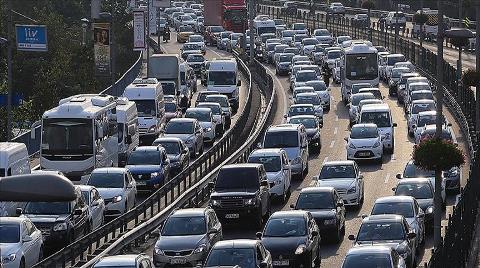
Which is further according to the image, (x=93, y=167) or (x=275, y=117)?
(x=275, y=117)

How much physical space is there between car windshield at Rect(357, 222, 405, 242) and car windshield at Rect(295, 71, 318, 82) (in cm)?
4982

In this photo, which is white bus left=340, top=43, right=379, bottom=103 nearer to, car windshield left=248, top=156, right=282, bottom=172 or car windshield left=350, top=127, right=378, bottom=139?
car windshield left=350, top=127, right=378, bottom=139

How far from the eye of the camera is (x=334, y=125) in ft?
213

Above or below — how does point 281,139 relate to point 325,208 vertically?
below

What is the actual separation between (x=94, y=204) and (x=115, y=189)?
10.7 feet

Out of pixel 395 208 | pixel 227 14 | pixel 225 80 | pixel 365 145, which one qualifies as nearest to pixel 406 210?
pixel 395 208

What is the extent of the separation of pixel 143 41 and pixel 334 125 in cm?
1721

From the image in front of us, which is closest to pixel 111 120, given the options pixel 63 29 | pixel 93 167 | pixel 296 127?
pixel 93 167

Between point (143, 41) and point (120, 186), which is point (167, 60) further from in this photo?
point (120, 186)

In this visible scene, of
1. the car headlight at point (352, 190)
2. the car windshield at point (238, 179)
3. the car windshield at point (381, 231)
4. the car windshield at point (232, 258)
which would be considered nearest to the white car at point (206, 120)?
the car headlight at point (352, 190)

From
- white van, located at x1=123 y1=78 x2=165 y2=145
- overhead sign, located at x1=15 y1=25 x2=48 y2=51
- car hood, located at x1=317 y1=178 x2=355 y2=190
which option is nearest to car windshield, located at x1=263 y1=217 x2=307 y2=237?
car hood, located at x1=317 y1=178 x2=355 y2=190

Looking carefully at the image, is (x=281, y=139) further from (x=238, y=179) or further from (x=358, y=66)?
(x=358, y=66)

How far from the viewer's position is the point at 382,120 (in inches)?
2143

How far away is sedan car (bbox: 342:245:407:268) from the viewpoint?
24.1m
